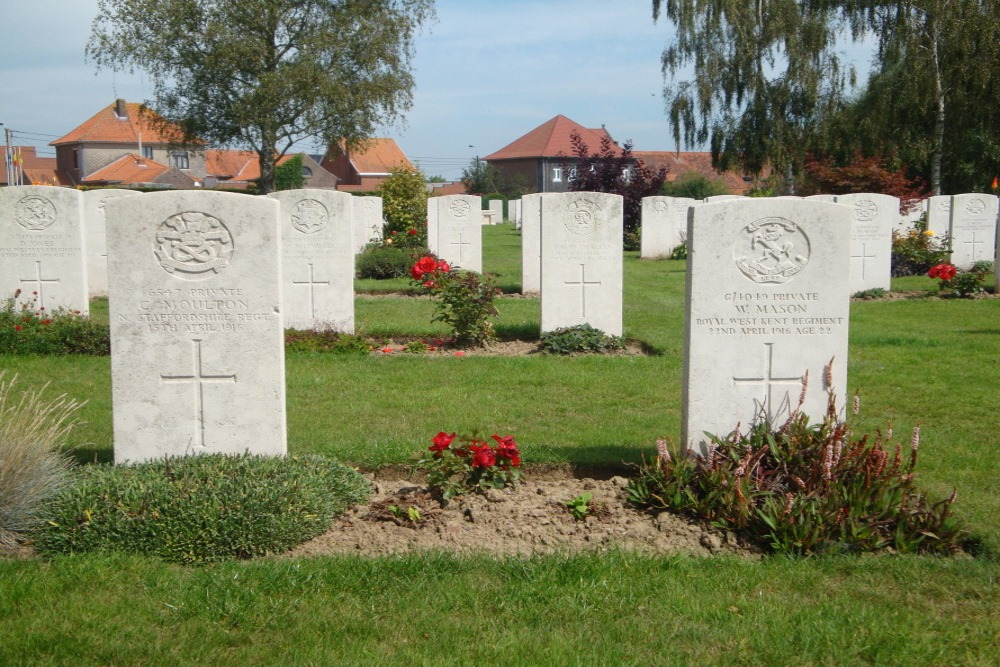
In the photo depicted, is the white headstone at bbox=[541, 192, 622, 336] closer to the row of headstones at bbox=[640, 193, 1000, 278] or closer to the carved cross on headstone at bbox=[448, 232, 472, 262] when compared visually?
the row of headstones at bbox=[640, 193, 1000, 278]

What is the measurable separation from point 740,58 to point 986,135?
8057 mm

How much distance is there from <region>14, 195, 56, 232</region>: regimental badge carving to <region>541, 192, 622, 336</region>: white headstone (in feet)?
20.3

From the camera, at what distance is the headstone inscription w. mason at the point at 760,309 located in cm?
536

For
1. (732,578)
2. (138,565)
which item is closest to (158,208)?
(138,565)

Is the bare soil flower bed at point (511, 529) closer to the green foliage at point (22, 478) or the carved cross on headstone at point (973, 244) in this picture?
the green foliage at point (22, 478)

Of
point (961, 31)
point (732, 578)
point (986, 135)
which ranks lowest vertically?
point (732, 578)

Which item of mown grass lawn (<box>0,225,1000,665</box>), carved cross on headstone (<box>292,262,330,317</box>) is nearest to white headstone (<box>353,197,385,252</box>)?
carved cross on headstone (<box>292,262,330,317</box>)

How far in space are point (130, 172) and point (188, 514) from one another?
64.6 metres

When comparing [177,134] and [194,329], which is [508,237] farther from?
[194,329]

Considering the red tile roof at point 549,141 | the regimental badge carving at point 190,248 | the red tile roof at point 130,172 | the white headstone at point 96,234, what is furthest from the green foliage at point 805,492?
the red tile roof at point 549,141

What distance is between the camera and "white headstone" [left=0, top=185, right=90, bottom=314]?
38.7 ft

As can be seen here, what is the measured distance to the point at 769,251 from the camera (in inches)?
212

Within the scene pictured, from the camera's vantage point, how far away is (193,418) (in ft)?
18.0

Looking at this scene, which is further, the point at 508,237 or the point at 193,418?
the point at 508,237
